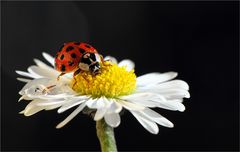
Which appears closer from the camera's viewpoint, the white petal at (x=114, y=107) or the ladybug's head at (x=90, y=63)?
the white petal at (x=114, y=107)

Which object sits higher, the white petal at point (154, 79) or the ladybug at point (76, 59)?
the ladybug at point (76, 59)

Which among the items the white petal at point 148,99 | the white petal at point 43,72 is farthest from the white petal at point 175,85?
the white petal at point 43,72

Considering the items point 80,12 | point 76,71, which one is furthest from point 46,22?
point 76,71

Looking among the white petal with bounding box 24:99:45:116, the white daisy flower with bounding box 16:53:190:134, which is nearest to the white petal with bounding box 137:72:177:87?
the white daisy flower with bounding box 16:53:190:134

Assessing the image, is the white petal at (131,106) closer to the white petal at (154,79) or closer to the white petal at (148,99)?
the white petal at (148,99)

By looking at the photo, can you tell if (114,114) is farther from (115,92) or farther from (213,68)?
(213,68)

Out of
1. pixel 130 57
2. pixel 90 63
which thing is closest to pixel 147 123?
pixel 90 63

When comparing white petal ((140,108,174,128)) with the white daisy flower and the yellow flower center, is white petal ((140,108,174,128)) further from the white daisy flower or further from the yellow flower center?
the yellow flower center

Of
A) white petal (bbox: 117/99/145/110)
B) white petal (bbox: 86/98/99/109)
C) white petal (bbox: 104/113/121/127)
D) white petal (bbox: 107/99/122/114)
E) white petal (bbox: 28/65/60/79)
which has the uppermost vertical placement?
white petal (bbox: 28/65/60/79)
